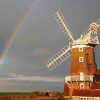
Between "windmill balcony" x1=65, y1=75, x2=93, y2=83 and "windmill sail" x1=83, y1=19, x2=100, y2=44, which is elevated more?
"windmill sail" x1=83, y1=19, x2=100, y2=44

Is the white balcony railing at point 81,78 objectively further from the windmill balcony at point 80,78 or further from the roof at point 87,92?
the roof at point 87,92

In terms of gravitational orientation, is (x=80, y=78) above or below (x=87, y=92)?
above

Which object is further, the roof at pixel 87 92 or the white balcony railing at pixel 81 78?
the white balcony railing at pixel 81 78

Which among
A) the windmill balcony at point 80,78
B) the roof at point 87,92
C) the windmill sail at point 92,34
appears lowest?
the roof at point 87,92

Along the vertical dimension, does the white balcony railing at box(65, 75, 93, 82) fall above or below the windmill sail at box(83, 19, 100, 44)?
below

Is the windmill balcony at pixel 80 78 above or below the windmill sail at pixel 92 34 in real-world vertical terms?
below

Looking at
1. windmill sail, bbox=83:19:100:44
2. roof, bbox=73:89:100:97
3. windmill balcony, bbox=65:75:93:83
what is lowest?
roof, bbox=73:89:100:97

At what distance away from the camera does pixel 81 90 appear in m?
60.4

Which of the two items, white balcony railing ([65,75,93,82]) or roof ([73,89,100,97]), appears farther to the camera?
white balcony railing ([65,75,93,82])

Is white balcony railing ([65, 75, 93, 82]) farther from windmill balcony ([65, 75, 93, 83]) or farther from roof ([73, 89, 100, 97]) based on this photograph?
roof ([73, 89, 100, 97])

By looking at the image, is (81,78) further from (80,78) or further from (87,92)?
(87,92)

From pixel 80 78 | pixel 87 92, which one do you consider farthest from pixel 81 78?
pixel 87 92

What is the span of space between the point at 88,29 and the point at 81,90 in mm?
12954

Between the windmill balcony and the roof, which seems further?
the windmill balcony
